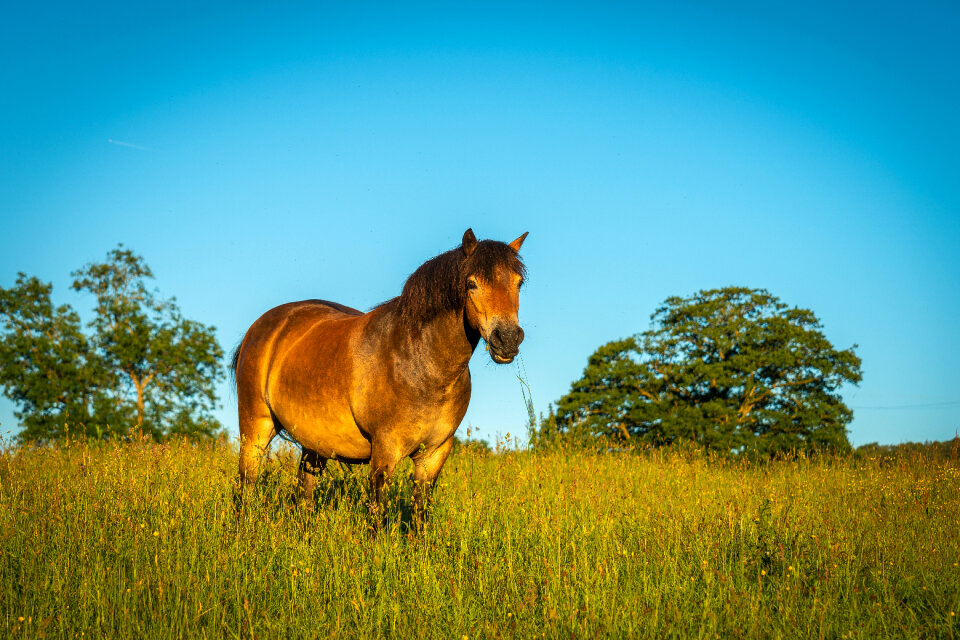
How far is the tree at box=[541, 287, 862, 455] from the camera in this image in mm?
29203

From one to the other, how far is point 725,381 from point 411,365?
91.3 feet

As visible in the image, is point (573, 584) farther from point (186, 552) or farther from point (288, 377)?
point (288, 377)

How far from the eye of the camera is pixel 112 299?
36.3 metres

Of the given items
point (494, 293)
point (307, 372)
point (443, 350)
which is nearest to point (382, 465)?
point (443, 350)

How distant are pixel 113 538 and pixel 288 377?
7.41 feet

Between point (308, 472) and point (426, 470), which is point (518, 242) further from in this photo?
point (308, 472)

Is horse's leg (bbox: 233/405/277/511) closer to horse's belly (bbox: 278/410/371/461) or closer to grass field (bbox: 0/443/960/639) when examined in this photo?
grass field (bbox: 0/443/960/639)

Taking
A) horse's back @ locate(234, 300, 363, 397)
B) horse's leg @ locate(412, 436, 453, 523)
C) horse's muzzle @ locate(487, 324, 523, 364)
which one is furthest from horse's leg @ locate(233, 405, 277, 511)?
horse's muzzle @ locate(487, 324, 523, 364)

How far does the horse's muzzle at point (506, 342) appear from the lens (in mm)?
4977

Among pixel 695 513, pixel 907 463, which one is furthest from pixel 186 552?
pixel 907 463

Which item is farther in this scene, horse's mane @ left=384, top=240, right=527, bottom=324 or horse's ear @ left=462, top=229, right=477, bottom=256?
horse's ear @ left=462, top=229, right=477, bottom=256

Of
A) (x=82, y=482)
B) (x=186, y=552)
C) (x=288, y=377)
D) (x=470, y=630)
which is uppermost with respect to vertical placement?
(x=288, y=377)

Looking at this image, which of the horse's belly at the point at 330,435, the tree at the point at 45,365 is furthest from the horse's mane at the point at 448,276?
the tree at the point at 45,365

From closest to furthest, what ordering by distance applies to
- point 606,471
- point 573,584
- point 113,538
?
point 573,584 < point 113,538 < point 606,471
